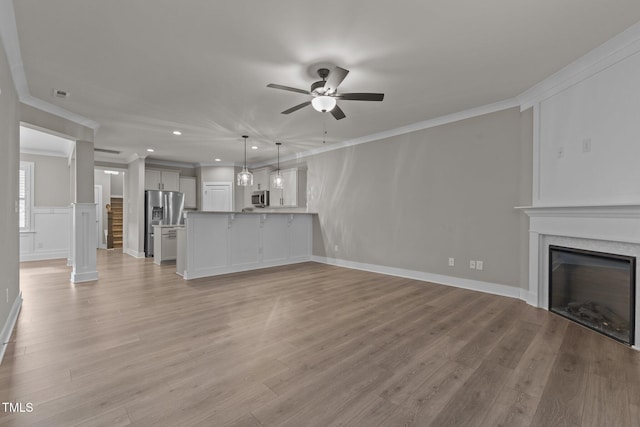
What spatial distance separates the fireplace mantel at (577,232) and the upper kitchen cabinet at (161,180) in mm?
7984

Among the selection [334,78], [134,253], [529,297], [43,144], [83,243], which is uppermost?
[43,144]

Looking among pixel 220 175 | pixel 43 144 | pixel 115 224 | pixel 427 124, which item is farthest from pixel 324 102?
pixel 115 224

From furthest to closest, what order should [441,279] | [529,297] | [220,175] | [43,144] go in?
[220,175]
[43,144]
[441,279]
[529,297]

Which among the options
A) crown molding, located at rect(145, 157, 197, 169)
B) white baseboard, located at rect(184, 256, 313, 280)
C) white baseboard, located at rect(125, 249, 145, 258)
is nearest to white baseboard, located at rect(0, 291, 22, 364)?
white baseboard, located at rect(184, 256, 313, 280)

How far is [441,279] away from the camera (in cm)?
447

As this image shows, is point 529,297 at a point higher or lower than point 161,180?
lower

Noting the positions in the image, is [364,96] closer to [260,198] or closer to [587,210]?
[587,210]

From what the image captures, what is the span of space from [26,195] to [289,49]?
7.51 m

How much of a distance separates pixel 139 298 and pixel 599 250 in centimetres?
513

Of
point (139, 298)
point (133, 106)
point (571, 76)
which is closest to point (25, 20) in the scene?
point (133, 106)

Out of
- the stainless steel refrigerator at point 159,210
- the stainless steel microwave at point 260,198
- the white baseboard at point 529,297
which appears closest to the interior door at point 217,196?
the stainless steel refrigerator at point 159,210

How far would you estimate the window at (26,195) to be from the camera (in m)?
6.40

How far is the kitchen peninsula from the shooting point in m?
4.77

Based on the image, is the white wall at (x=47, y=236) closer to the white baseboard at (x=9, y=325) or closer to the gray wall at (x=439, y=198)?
the white baseboard at (x=9, y=325)
